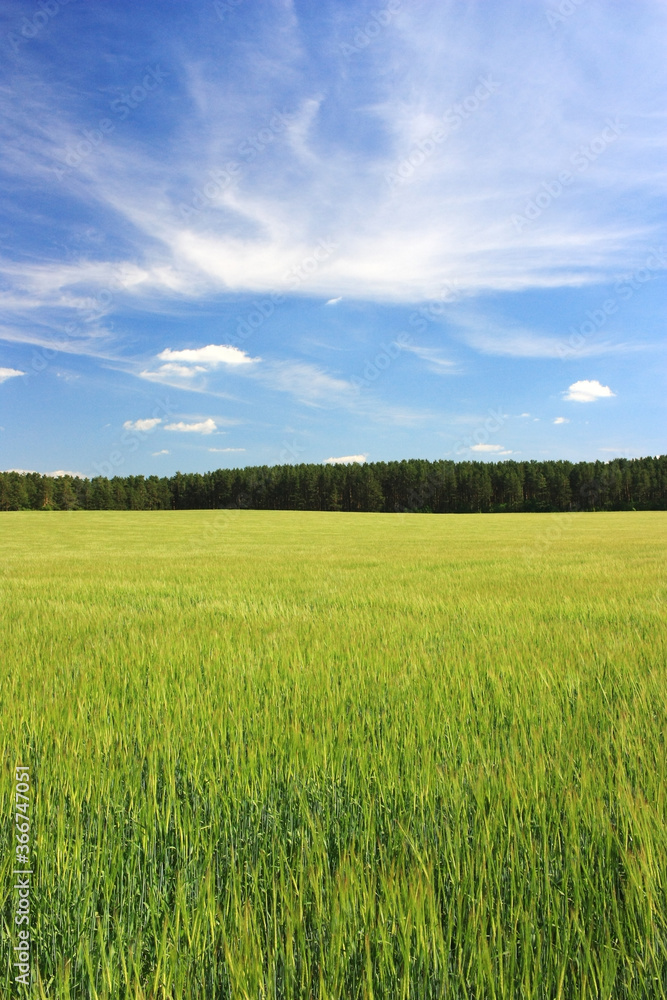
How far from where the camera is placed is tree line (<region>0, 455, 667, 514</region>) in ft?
325

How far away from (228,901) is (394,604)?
6223mm

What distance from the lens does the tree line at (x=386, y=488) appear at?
9894 centimetres

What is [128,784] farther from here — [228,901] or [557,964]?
[557,964]

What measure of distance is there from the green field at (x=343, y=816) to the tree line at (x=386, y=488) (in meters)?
97.9

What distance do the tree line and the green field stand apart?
9795 centimetres

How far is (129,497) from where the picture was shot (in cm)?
9881

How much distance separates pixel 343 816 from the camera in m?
2.31

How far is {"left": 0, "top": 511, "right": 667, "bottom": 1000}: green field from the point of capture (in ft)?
5.16
